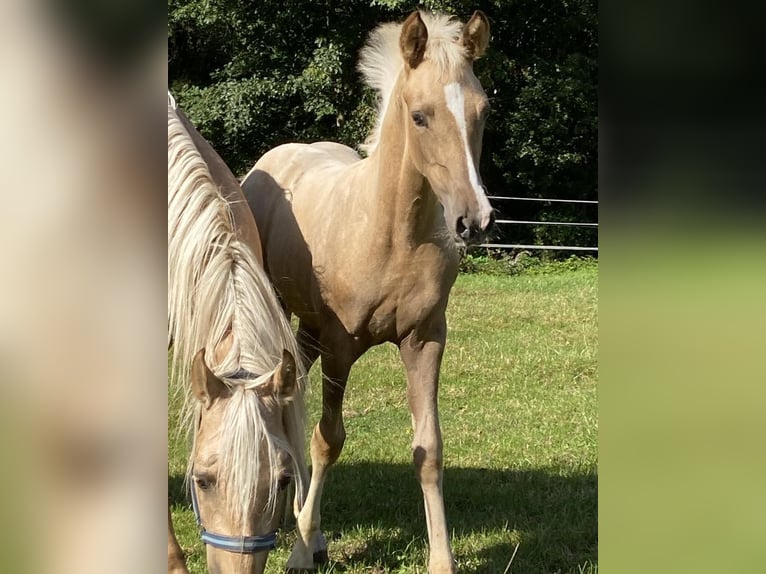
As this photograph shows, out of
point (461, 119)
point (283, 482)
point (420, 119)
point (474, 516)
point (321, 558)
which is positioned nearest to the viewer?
point (283, 482)

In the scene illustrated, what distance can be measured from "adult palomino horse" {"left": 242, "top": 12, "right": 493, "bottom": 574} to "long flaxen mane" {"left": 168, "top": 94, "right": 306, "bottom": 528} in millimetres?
683

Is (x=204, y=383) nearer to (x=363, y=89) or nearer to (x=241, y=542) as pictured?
(x=241, y=542)

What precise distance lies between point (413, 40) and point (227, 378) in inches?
53.2

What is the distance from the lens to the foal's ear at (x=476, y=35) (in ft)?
8.54

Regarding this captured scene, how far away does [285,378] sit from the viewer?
196 centimetres

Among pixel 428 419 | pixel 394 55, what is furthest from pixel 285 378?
pixel 394 55

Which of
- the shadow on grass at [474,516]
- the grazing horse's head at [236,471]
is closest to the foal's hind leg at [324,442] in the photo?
the shadow on grass at [474,516]

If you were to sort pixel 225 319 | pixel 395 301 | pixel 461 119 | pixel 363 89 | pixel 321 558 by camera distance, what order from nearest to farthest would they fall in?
pixel 225 319, pixel 461 119, pixel 395 301, pixel 321 558, pixel 363 89

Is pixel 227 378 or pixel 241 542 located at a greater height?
pixel 227 378

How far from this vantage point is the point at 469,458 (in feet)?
14.3
